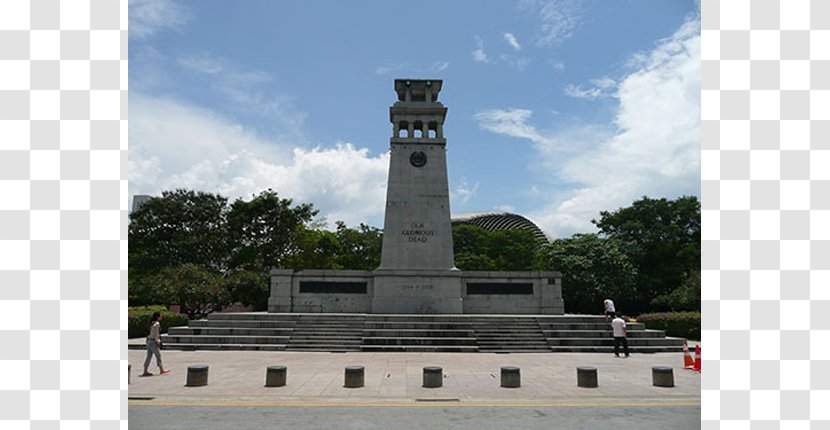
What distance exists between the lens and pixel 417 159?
27.2 meters

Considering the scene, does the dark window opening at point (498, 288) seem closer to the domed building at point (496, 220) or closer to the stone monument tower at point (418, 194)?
the stone monument tower at point (418, 194)

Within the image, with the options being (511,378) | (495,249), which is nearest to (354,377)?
(511,378)

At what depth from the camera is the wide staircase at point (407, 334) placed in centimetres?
2003

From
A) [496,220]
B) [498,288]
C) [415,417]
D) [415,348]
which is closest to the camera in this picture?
[415,417]

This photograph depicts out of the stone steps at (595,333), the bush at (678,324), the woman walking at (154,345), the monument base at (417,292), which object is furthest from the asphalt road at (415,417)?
the bush at (678,324)

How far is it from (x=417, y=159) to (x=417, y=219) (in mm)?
3259

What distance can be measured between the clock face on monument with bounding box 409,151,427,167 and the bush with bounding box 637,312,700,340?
15220 mm

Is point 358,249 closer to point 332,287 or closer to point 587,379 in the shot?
point 332,287

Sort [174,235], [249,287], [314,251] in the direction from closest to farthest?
[249,287] → [174,235] → [314,251]

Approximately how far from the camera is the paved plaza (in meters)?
10.5

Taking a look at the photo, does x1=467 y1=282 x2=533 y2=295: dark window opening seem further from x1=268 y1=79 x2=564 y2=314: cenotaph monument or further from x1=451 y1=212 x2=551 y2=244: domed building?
x1=451 y1=212 x2=551 y2=244: domed building

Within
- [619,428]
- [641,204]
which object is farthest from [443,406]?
[641,204]

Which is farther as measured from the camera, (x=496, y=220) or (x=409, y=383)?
(x=496, y=220)

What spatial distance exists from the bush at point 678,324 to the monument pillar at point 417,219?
1142cm
